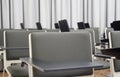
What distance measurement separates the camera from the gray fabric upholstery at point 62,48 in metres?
2.13

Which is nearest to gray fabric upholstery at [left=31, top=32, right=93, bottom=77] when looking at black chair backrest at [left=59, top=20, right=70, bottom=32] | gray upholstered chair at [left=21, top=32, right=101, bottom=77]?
gray upholstered chair at [left=21, top=32, right=101, bottom=77]

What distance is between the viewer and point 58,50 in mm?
2203

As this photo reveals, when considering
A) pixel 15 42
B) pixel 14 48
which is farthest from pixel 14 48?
pixel 15 42

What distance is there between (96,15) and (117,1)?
86 centimetres

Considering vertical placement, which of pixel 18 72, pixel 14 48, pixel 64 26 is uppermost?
pixel 64 26

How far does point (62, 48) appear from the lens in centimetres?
222

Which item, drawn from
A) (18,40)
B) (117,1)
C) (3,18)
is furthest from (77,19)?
(18,40)

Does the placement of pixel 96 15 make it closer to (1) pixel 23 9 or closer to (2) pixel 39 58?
(1) pixel 23 9

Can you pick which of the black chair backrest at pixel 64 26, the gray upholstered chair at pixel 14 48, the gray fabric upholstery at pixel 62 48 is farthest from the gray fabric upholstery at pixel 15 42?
the gray fabric upholstery at pixel 62 48

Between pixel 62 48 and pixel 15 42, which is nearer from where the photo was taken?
pixel 62 48

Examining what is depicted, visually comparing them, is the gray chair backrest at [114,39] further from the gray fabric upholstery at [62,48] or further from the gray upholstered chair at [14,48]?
the gray upholstered chair at [14,48]

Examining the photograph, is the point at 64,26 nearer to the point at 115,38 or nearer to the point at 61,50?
the point at 61,50

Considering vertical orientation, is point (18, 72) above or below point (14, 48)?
below

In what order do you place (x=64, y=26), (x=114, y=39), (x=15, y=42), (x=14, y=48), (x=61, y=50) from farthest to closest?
(x=15, y=42) < (x=14, y=48) < (x=114, y=39) < (x=64, y=26) < (x=61, y=50)
